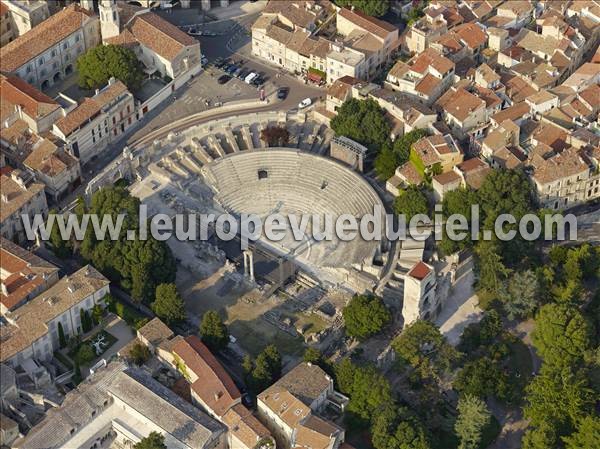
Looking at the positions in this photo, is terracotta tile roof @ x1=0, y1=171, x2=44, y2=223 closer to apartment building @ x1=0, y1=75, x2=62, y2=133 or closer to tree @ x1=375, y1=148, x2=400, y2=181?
apartment building @ x1=0, y1=75, x2=62, y2=133

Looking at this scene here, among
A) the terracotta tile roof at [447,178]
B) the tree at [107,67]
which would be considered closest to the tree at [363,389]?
the terracotta tile roof at [447,178]

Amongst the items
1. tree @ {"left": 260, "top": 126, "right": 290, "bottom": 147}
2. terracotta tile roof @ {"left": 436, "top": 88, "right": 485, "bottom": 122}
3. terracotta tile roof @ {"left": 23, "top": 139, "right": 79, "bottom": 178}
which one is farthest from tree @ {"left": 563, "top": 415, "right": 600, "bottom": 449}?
terracotta tile roof @ {"left": 23, "top": 139, "right": 79, "bottom": 178}

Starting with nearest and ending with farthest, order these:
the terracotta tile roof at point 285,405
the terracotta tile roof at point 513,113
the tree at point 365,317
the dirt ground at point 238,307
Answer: the terracotta tile roof at point 285,405 < the tree at point 365,317 < the dirt ground at point 238,307 < the terracotta tile roof at point 513,113

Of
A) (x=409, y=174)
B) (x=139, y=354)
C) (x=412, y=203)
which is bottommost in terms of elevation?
(x=139, y=354)

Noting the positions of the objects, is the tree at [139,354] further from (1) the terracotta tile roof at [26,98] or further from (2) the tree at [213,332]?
(1) the terracotta tile roof at [26,98]

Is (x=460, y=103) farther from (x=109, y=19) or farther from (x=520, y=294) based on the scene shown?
(x=109, y=19)

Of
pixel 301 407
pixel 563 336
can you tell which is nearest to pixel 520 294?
pixel 563 336
